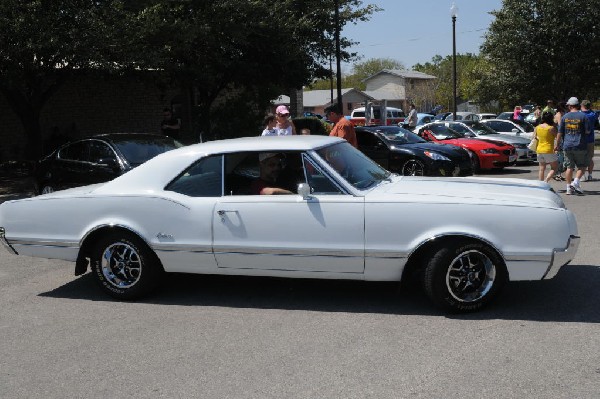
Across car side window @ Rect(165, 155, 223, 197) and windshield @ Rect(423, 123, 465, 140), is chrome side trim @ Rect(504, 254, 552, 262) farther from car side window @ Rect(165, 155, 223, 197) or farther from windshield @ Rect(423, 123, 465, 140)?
windshield @ Rect(423, 123, 465, 140)

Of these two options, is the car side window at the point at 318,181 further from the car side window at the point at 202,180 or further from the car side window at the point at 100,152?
the car side window at the point at 100,152

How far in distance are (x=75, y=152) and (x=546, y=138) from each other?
8335 millimetres

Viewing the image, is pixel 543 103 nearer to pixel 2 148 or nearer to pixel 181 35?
pixel 181 35

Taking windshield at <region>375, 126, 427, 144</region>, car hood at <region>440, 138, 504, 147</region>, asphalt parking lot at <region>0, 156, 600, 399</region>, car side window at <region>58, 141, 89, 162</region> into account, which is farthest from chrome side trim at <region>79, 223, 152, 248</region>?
car hood at <region>440, 138, 504, 147</region>

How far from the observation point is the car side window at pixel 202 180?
5797mm

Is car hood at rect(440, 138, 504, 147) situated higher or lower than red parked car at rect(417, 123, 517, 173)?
higher

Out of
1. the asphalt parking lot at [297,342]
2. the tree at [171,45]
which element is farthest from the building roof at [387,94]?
the asphalt parking lot at [297,342]

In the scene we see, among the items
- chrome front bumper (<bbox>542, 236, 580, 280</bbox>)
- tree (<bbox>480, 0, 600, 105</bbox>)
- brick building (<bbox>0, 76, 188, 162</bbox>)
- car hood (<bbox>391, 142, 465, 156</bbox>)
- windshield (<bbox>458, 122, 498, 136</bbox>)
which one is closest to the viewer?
chrome front bumper (<bbox>542, 236, 580, 280</bbox>)

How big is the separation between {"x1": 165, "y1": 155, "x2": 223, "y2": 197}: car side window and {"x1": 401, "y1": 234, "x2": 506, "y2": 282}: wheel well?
1.74m

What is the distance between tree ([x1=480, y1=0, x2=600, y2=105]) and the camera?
2748 centimetres

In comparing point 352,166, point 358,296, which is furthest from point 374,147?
point 358,296

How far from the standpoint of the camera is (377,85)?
11150 cm

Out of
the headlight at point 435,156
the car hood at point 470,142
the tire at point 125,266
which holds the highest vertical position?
the car hood at point 470,142

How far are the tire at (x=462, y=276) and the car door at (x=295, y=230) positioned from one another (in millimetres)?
600
